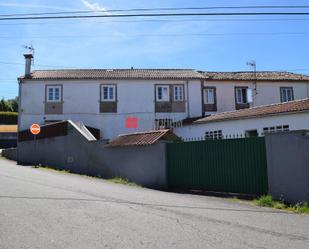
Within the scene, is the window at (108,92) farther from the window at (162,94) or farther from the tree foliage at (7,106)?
the tree foliage at (7,106)

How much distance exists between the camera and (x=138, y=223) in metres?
8.57

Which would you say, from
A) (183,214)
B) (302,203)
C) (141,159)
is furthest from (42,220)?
(141,159)

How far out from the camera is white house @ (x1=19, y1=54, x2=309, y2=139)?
3503 cm

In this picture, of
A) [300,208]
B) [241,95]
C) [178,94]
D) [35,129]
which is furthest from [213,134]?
[300,208]

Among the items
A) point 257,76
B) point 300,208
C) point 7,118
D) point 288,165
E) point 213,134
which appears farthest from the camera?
point 7,118

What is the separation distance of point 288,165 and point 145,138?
24.1 feet

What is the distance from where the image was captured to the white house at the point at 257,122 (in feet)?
73.6

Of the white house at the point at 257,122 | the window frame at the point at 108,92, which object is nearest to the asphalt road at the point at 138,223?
the white house at the point at 257,122

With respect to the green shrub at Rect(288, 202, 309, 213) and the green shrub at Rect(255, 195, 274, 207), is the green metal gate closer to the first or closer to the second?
the green shrub at Rect(255, 195, 274, 207)

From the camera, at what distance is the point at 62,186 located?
15289 mm

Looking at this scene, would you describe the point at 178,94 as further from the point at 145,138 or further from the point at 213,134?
the point at 145,138

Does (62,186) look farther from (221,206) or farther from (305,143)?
(305,143)

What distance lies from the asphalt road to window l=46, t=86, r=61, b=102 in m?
23.0

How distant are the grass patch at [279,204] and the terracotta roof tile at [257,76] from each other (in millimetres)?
24871
